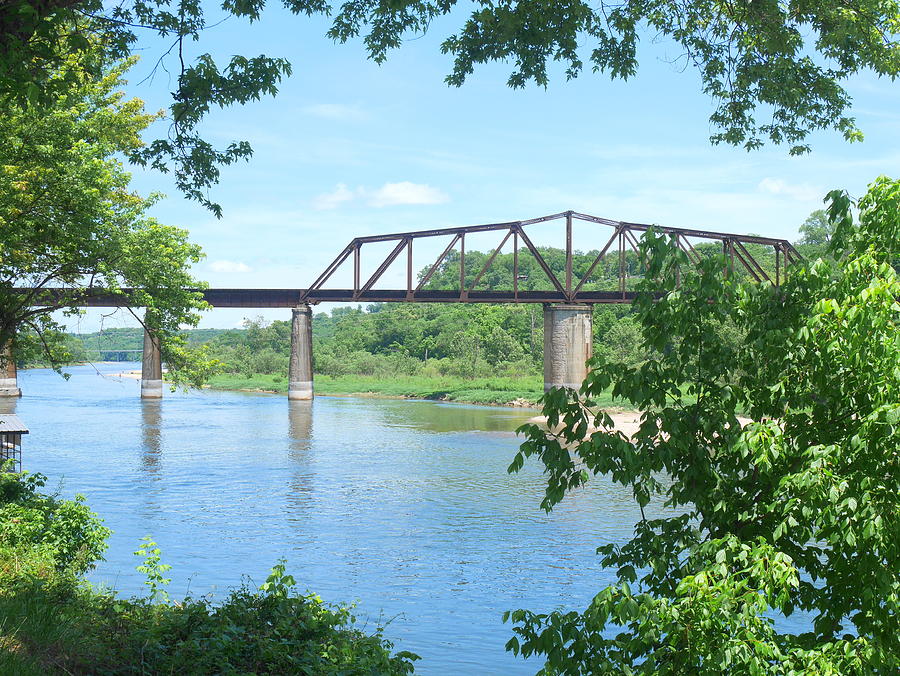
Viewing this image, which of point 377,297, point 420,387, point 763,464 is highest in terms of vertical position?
point 377,297

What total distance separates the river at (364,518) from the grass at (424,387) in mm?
27669

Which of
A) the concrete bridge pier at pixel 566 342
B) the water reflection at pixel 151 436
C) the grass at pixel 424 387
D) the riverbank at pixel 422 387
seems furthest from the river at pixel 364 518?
the grass at pixel 424 387

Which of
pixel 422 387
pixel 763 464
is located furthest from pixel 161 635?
pixel 422 387

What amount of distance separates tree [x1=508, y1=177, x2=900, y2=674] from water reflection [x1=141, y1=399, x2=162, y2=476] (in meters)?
27.4

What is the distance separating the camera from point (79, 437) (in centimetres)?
4312

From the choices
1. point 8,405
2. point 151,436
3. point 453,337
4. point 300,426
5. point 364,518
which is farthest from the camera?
point 453,337

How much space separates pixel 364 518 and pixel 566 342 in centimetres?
4355

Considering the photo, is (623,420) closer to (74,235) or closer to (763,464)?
(74,235)

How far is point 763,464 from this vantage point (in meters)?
6.49

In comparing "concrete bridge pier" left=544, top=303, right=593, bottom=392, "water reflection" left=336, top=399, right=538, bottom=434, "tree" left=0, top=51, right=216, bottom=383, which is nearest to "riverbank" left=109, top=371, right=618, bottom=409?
"water reflection" left=336, top=399, right=538, bottom=434

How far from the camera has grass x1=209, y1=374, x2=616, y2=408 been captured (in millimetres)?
78688

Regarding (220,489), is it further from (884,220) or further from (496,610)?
(884,220)

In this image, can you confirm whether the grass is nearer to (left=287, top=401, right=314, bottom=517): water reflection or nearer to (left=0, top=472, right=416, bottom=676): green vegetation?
(left=287, top=401, right=314, bottom=517): water reflection

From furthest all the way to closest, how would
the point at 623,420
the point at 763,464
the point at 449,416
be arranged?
the point at 449,416
the point at 623,420
the point at 763,464
